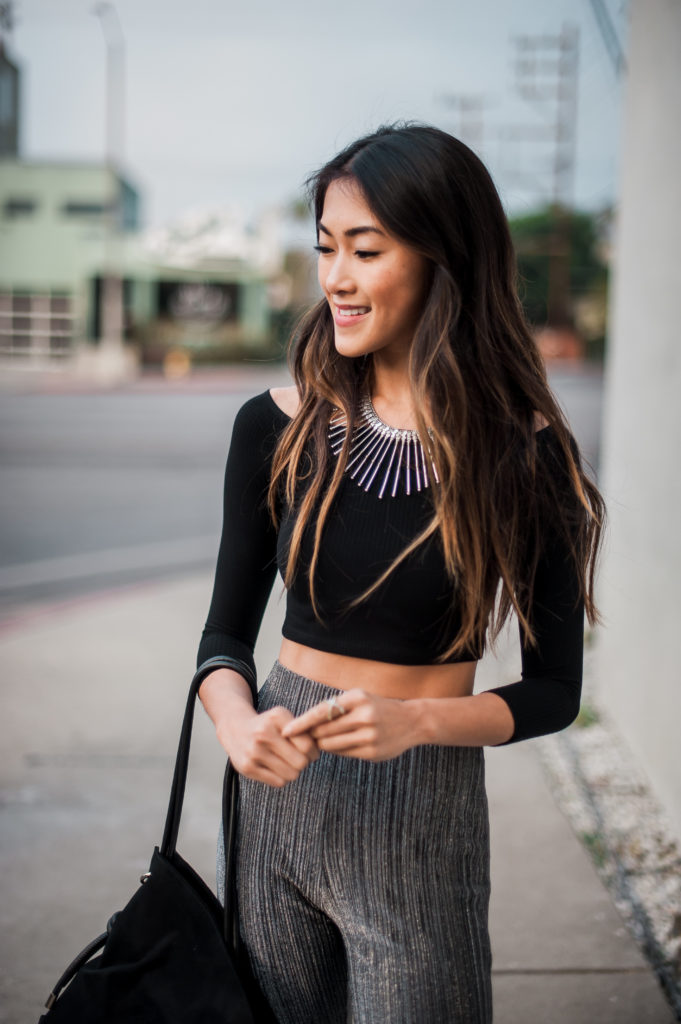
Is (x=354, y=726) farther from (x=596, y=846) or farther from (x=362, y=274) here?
(x=596, y=846)

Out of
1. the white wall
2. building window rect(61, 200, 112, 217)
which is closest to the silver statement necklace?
the white wall

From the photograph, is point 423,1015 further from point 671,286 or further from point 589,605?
point 671,286

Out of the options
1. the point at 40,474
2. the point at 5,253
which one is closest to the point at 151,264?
the point at 5,253

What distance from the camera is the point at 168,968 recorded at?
1364mm

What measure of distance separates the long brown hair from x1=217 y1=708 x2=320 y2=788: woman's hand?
27 centimetres

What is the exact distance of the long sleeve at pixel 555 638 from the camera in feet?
4.83

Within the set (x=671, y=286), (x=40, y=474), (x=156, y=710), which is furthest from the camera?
(x=40, y=474)

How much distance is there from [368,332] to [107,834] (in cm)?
268

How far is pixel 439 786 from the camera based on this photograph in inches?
59.3

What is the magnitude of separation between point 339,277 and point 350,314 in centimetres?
6

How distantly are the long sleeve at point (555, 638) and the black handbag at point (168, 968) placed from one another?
1.64 ft

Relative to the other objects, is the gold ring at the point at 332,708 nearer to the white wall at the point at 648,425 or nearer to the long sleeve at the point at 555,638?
the long sleeve at the point at 555,638

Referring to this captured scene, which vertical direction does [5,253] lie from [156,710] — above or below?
above

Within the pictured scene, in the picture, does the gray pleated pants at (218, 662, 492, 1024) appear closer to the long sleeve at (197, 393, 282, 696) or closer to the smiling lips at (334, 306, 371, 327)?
the long sleeve at (197, 393, 282, 696)
